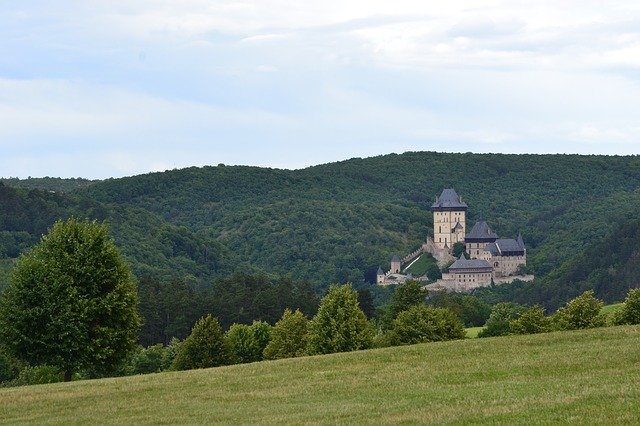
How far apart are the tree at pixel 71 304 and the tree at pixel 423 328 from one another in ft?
52.6

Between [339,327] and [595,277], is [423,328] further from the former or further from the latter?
[595,277]

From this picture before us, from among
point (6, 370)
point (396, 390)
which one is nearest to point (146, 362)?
point (6, 370)

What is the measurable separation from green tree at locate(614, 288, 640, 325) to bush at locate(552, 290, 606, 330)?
25.8 inches

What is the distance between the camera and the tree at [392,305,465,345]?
193 feet

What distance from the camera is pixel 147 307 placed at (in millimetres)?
106875

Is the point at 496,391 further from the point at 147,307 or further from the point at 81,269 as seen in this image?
the point at 147,307

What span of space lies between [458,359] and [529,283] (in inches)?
6368

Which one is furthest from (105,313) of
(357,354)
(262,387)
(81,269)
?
(262,387)

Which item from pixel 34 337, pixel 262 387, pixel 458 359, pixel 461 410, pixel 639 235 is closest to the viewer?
pixel 461 410

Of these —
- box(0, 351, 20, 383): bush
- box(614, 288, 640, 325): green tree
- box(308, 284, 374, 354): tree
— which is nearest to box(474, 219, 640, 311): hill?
box(0, 351, 20, 383): bush

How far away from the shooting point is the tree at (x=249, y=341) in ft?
253

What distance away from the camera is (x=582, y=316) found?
51812 mm

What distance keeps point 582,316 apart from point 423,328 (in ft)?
30.8

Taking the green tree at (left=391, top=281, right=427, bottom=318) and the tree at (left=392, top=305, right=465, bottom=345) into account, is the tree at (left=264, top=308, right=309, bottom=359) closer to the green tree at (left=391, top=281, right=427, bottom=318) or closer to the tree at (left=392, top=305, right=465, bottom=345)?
the tree at (left=392, top=305, right=465, bottom=345)
